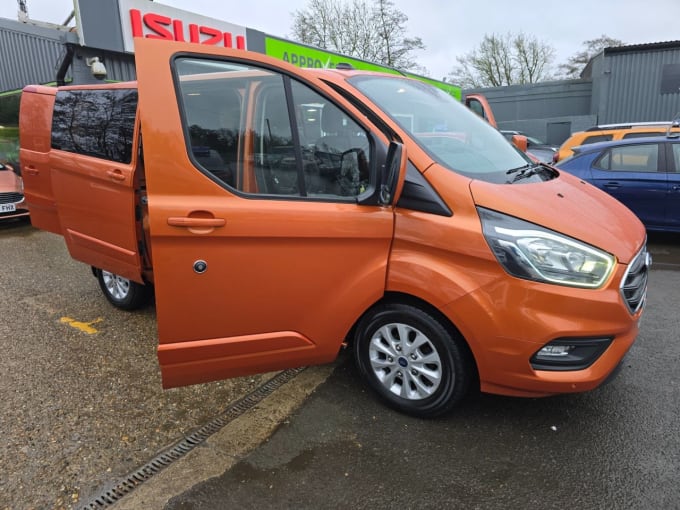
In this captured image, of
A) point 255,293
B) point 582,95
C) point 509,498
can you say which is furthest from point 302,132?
point 582,95

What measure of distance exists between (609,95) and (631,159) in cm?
1649

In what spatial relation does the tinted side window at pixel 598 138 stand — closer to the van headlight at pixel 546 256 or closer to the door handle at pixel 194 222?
the van headlight at pixel 546 256

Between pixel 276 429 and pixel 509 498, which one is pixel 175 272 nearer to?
pixel 276 429

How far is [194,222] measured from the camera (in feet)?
7.89

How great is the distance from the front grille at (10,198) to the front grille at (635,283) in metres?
9.25

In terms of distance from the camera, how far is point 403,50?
93.9 feet

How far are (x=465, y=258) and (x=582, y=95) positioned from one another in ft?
78.1

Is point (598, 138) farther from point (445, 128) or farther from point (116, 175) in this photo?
point (116, 175)

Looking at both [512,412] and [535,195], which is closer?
[535,195]

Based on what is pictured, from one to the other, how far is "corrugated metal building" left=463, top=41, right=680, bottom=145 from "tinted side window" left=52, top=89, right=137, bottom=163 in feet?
70.3

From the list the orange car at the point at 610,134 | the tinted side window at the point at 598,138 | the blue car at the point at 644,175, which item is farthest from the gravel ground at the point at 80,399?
the tinted side window at the point at 598,138

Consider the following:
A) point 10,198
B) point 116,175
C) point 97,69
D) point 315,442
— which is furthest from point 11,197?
point 315,442

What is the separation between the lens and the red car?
27.4 ft

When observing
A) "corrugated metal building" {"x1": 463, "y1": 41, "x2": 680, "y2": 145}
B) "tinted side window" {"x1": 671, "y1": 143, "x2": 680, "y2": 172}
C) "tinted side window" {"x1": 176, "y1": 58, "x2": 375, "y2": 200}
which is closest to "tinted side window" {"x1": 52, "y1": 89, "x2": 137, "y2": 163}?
"tinted side window" {"x1": 176, "y1": 58, "x2": 375, "y2": 200}
